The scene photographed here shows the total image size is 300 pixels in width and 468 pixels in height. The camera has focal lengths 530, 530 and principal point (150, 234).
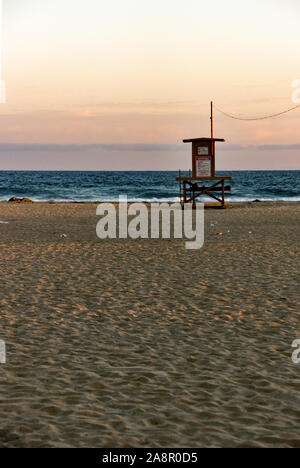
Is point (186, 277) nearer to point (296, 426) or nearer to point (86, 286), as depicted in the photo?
point (86, 286)

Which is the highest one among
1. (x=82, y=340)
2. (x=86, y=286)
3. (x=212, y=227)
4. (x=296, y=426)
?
(x=212, y=227)

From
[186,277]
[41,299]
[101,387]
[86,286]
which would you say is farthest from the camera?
[186,277]

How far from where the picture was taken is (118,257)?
14.9 metres

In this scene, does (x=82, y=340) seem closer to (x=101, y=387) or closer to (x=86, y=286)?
(x=101, y=387)

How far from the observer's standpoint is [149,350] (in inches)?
280

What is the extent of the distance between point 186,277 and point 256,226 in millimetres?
11735

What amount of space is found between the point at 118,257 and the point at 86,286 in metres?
3.92

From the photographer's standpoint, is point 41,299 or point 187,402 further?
point 41,299

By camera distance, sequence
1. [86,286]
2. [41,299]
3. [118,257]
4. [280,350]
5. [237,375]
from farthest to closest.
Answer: [118,257]
[86,286]
[41,299]
[280,350]
[237,375]

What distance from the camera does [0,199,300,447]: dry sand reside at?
4.92 metres

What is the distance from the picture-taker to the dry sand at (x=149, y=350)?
4918 mm

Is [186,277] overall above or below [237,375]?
above

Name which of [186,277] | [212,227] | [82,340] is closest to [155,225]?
[212,227]

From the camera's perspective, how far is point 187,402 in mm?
5473
